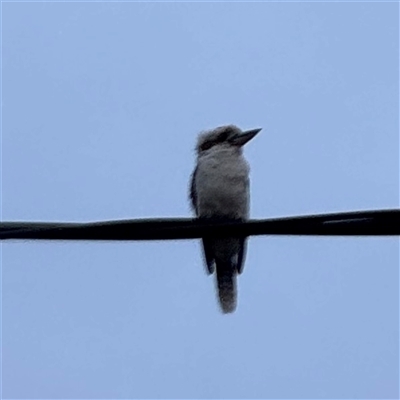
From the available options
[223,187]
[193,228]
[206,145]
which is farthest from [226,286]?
[193,228]

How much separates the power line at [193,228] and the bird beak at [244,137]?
329 centimetres

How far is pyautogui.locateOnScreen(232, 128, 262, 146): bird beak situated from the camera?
8.48 metres

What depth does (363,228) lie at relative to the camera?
16.9ft

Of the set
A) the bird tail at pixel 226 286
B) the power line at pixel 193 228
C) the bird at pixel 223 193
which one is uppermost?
the bird at pixel 223 193

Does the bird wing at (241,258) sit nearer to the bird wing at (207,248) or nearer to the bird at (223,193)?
the bird at (223,193)

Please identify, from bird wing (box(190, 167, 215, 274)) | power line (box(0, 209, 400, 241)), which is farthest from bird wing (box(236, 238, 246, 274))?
power line (box(0, 209, 400, 241))

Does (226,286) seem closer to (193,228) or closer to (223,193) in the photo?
(223,193)

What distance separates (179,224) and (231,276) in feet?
11.6

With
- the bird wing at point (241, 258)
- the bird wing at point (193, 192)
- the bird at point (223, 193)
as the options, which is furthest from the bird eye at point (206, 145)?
the bird wing at point (241, 258)

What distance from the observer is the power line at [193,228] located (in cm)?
512

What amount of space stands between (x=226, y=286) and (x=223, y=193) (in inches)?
35.6

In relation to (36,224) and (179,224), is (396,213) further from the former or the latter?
(36,224)

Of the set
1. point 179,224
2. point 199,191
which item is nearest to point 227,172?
point 199,191

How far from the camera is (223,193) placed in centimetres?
823
